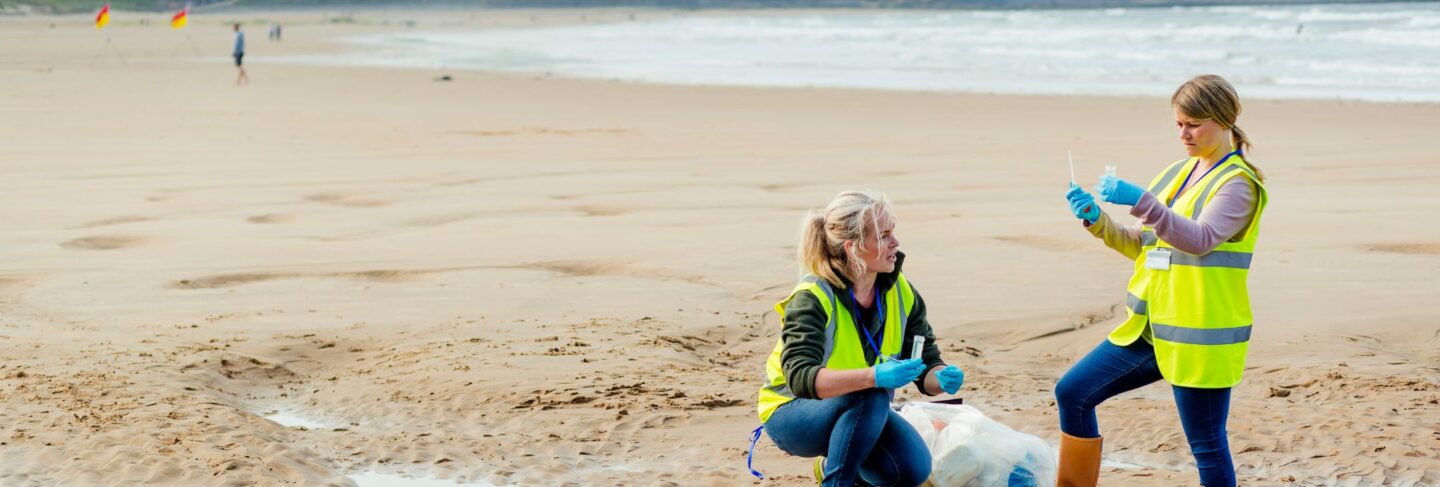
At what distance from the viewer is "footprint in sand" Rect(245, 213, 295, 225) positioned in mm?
9914

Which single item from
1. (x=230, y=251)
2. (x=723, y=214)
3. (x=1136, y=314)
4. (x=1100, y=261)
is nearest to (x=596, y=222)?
(x=723, y=214)

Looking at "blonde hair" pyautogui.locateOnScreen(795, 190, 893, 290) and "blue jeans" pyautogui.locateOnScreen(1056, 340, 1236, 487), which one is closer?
"blonde hair" pyautogui.locateOnScreen(795, 190, 893, 290)

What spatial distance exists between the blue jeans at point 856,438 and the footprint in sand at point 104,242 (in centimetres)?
619

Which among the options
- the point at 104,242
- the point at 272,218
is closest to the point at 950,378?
the point at 104,242

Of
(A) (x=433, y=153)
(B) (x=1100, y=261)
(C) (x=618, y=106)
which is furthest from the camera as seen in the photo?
(C) (x=618, y=106)

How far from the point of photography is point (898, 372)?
138 inches

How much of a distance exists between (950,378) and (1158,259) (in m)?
0.64

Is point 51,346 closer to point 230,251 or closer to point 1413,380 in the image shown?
point 230,251

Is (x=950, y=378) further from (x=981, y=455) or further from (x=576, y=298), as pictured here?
(x=576, y=298)

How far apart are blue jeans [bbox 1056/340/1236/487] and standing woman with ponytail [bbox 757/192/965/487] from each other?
1.39 feet

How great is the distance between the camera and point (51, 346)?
6.21 m

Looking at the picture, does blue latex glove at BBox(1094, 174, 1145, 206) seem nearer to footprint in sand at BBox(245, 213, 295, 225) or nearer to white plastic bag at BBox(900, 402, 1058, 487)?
white plastic bag at BBox(900, 402, 1058, 487)

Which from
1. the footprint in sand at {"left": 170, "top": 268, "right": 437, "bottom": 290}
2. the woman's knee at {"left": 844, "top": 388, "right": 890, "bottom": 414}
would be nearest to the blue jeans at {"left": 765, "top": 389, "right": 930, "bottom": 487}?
the woman's knee at {"left": 844, "top": 388, "right": 890, "bottom": 414}

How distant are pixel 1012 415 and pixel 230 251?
17.0 feet
